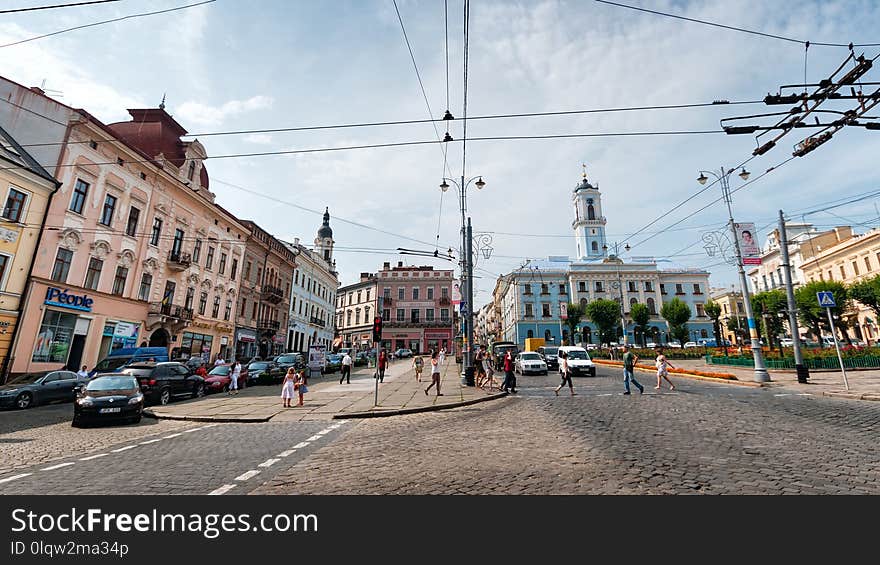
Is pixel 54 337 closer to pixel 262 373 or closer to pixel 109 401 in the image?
pixel 262 373

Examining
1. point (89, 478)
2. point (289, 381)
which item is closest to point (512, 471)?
point (89, 478)

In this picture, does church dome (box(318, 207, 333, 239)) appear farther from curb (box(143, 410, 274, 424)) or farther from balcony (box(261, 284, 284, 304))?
curb (box(143, 410, 274, 424))

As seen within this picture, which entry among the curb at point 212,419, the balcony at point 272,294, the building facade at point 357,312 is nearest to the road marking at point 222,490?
the curb at point 212,419

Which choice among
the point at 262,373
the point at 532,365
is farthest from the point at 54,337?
the point at 532,365

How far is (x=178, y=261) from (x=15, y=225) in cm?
977

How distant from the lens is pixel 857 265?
43062 millimetres

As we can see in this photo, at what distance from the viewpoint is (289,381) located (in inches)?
579

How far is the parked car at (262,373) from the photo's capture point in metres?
23.9

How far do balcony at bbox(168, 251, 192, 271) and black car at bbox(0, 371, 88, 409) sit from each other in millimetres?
12607

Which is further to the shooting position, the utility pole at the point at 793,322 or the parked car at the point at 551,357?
the parked car at the point at 551,357

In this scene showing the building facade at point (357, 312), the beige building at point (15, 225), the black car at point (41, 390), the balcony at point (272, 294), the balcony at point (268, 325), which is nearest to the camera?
the black car at point (41, 390)

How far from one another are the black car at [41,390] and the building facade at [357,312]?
5133 centimetres

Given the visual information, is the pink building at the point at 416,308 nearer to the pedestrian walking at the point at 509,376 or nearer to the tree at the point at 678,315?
the tree at the point at 678,315
